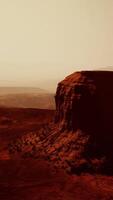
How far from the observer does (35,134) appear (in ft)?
68.0

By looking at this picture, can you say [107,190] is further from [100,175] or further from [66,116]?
[66,116]

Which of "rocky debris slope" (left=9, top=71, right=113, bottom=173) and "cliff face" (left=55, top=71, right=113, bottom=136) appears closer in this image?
"rocky debris slope" (left=9, top=71, right=113, bottom=173)

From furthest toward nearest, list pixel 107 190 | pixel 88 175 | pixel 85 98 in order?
pixel 85 98 < pixel 88 175 < pixel 107 190

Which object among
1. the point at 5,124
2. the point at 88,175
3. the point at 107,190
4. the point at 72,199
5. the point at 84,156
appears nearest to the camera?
the point at 72,199

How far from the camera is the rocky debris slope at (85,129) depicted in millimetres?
15953

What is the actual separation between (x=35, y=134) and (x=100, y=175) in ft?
22.6

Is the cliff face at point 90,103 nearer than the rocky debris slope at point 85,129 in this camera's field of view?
No

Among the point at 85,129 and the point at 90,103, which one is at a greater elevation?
the point at 90,103

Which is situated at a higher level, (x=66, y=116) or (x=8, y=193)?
Answer: (x=66, y=116)

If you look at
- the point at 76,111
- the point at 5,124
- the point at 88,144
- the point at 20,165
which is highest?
the point at 76,111

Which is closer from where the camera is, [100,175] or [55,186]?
[55,186]

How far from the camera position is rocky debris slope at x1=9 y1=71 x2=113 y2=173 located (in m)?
16.0

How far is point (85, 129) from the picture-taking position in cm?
1697

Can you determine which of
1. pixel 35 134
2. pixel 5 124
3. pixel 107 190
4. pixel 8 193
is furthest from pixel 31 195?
pixel 5 124
